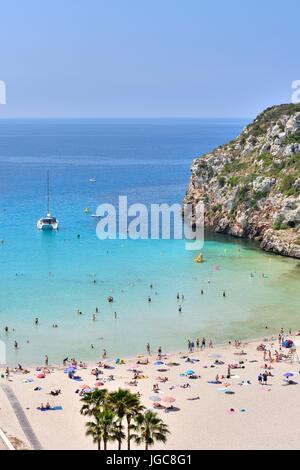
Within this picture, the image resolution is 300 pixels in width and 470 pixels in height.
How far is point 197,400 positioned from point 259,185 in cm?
4470

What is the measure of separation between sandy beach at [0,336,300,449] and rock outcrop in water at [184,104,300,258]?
27235 millimetres

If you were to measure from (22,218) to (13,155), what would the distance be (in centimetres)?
10373

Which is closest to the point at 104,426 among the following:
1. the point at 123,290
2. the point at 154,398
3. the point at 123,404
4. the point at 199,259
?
the point at 123,404

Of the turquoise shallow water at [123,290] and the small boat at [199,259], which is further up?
the small boat at [199,259]

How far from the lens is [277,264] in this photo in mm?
66938

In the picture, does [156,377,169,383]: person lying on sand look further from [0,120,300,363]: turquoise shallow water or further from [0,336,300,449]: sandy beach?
[0,120,300,363]: turquoise shallow water

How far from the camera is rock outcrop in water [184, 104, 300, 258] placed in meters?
73.0

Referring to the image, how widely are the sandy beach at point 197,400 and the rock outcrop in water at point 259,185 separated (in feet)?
89.4

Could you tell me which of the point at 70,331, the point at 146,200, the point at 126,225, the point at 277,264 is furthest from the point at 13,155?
the point at 70,331

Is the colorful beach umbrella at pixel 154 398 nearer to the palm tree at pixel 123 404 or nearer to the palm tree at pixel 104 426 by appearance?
the palm tree at pixel 104 426

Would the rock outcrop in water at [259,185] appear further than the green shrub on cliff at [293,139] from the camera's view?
No

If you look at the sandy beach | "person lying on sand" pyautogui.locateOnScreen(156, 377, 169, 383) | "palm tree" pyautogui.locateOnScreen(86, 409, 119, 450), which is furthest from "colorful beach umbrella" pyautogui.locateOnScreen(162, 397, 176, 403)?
"palm tree" pyautogui.locateOnScreen(86, 409, 119, 450)

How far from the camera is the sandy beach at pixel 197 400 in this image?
108 feet

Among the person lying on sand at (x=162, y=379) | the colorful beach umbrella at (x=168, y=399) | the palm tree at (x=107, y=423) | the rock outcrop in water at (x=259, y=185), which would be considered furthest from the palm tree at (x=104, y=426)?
the rock outcrop in water at (x=259, y=185)
